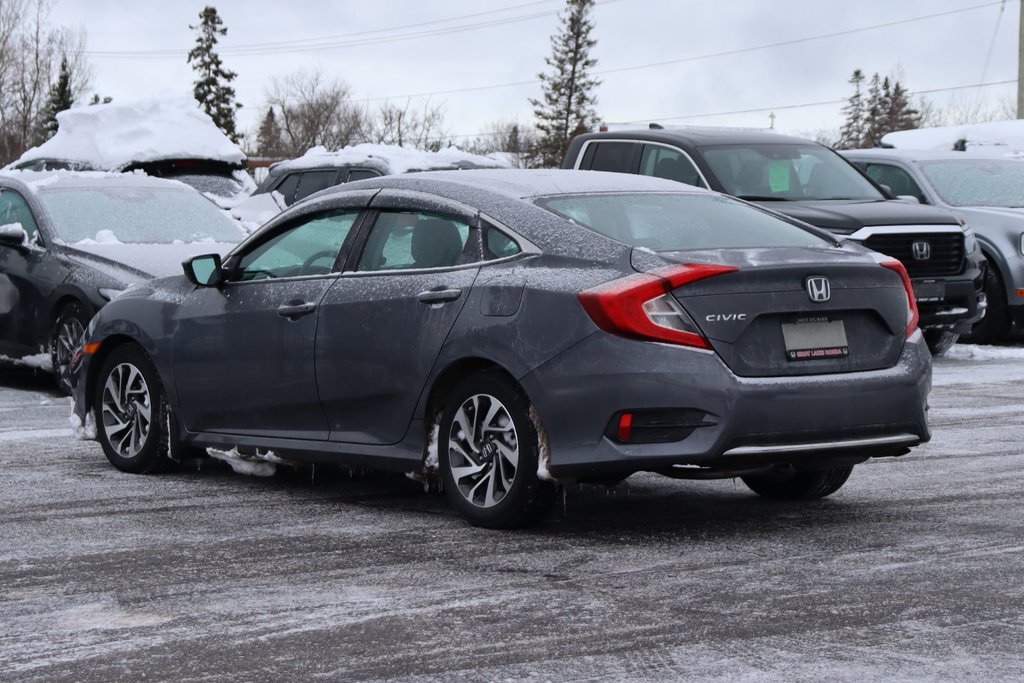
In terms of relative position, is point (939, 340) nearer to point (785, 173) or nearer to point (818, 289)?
point (785, 173)

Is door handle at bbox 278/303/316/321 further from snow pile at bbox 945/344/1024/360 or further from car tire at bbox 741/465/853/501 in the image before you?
snow pile at bbox 945/344/1024/360

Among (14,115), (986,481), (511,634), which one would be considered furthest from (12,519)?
(14,115)

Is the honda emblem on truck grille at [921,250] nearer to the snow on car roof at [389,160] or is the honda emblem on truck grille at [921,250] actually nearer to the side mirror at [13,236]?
the side mirror at [13,236]

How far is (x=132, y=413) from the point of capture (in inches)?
342

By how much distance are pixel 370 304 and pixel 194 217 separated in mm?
7010

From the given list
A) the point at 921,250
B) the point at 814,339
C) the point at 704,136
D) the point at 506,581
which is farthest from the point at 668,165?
the point at 506,581

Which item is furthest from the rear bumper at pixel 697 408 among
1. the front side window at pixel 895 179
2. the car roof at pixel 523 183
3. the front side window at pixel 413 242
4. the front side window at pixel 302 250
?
the front side window at pixel 895 179

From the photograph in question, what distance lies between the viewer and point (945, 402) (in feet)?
38.3

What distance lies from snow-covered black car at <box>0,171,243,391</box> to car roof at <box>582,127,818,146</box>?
3.61 meters

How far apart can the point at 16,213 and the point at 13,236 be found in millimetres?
819

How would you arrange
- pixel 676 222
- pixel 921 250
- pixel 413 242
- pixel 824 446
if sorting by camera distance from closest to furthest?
pixel 824 446 < pixel 676 222 < pixel 413 242 < pixel 921 250

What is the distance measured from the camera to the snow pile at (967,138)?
22.7 metres

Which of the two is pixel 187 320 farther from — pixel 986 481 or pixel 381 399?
pixel 986 481

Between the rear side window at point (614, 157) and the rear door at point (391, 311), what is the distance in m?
7.39
